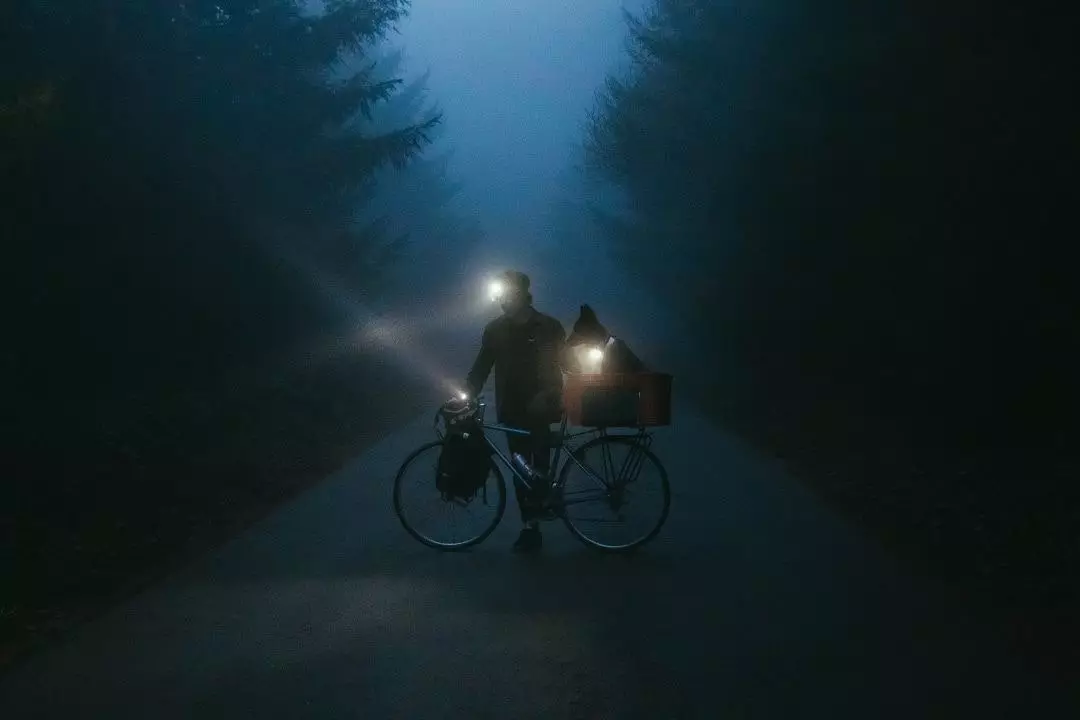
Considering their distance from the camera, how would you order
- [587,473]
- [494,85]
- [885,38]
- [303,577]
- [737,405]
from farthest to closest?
[494,85] → [737,405] → [885,38] → [587,473] → [303,577]

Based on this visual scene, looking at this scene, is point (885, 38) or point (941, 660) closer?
point (941, 660)

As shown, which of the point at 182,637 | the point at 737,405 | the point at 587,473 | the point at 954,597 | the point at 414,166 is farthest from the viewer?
the point at 414,166

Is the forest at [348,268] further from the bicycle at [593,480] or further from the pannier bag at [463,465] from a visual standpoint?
the pannier bag at [463,465]

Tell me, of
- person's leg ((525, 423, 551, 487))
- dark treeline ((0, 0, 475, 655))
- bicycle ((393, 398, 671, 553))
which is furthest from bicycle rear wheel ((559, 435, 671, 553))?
dark treeline ((0, 0, 475, 655))

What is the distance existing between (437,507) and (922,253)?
6.92 meters

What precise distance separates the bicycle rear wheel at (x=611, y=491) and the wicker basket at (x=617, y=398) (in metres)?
0.29

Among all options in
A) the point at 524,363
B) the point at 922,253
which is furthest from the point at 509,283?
the point at 922,253

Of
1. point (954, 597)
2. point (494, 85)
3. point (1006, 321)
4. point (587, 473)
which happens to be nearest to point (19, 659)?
point (587, 473)

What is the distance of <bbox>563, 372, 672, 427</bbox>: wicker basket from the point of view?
7691 mm

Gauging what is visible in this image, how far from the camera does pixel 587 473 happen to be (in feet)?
26.2

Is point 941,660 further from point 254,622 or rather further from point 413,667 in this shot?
point 254,622

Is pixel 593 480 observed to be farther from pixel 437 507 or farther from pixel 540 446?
pixel 437 507

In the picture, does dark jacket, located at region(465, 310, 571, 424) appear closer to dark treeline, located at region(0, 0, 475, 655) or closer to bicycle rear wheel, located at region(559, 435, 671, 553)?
bicycle rear wheel, located at region(559, 435, 671, 553)

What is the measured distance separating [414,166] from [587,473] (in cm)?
3617
